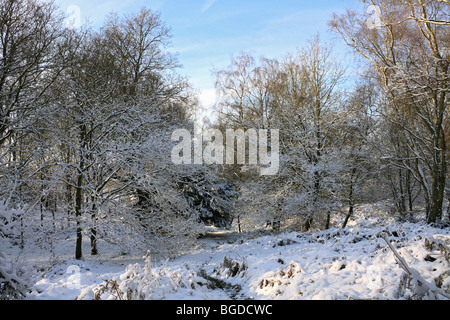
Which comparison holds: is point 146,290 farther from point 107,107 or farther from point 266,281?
point 107,107

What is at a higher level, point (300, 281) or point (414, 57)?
point (414, 57)
